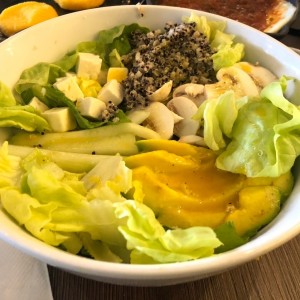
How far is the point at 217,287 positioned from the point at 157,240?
29cm

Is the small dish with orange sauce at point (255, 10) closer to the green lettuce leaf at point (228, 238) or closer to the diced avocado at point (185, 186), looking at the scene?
the diced avocado at point (185, 186)

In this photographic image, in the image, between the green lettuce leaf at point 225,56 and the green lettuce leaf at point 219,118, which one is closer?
the green lettuce leaf at point 219,118

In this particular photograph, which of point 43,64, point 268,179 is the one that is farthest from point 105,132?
point 268,179

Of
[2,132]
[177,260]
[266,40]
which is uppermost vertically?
[266,40]

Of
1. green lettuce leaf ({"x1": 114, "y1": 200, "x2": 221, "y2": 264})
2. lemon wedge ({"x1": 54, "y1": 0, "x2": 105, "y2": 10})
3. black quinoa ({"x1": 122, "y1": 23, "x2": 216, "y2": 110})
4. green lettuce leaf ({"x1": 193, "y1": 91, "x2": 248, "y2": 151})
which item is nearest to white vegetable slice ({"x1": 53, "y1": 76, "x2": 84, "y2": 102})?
black quinoa ({"x1": 122, "y1": 23, "x2": 216, "y2": 110})

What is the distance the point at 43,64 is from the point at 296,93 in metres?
0.69

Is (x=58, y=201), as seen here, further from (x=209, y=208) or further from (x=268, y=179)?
(x=268, y=179)

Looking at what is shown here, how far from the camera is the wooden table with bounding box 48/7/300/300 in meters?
1.01

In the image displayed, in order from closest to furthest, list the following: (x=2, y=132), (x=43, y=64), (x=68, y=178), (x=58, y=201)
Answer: (x=58, y=201), (x=68, y=178), (x=2, y=132), (x=43, y=64)

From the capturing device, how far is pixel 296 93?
3.93 feet

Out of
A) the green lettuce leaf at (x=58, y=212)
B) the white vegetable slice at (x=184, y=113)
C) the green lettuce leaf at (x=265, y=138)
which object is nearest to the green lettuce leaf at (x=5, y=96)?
the green lettuce leaf at (x=58, y=212)

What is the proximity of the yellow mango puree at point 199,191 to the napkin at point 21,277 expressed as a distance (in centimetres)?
28

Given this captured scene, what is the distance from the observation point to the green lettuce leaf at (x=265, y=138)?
1.01m

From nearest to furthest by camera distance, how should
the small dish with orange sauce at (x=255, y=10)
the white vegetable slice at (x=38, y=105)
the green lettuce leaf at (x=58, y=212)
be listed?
1. the green lettuce leaf at (x=58, y=212)
2. the white vegetable slice at (x=38, y=105)
3. the small dish with orange sauce at (x=255, y=10)
